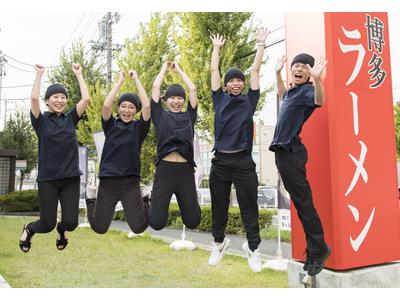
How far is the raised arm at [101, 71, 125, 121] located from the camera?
4.56 m

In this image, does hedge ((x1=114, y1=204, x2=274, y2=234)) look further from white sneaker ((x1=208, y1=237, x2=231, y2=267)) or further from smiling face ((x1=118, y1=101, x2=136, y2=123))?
smiling face ((x1=118, y1=101, x2=136, y2=123))

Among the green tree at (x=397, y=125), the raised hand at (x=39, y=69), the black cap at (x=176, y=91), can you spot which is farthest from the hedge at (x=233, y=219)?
the green tree at (x=397, y=125)

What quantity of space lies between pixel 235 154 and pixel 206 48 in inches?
126

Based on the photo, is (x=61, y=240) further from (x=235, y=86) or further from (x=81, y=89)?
(x=235, y=86)

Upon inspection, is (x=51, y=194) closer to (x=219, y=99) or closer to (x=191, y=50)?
(x=219, y=99)

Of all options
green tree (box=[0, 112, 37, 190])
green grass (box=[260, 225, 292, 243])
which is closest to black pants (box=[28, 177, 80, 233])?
green grass (box=[260, 225, 292, 243])

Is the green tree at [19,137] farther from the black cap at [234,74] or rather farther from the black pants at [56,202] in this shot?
the black cap at [234,74]

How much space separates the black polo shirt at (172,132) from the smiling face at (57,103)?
3.32 ft

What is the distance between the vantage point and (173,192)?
4645 millimetres

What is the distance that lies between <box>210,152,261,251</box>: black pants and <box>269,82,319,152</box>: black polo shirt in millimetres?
388

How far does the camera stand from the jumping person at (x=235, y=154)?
4.57m

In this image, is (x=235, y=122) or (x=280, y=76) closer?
(x=235, y=122)

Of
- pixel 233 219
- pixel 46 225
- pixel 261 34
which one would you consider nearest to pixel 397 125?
pixel 233 219

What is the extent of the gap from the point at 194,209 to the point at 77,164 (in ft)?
4.64
